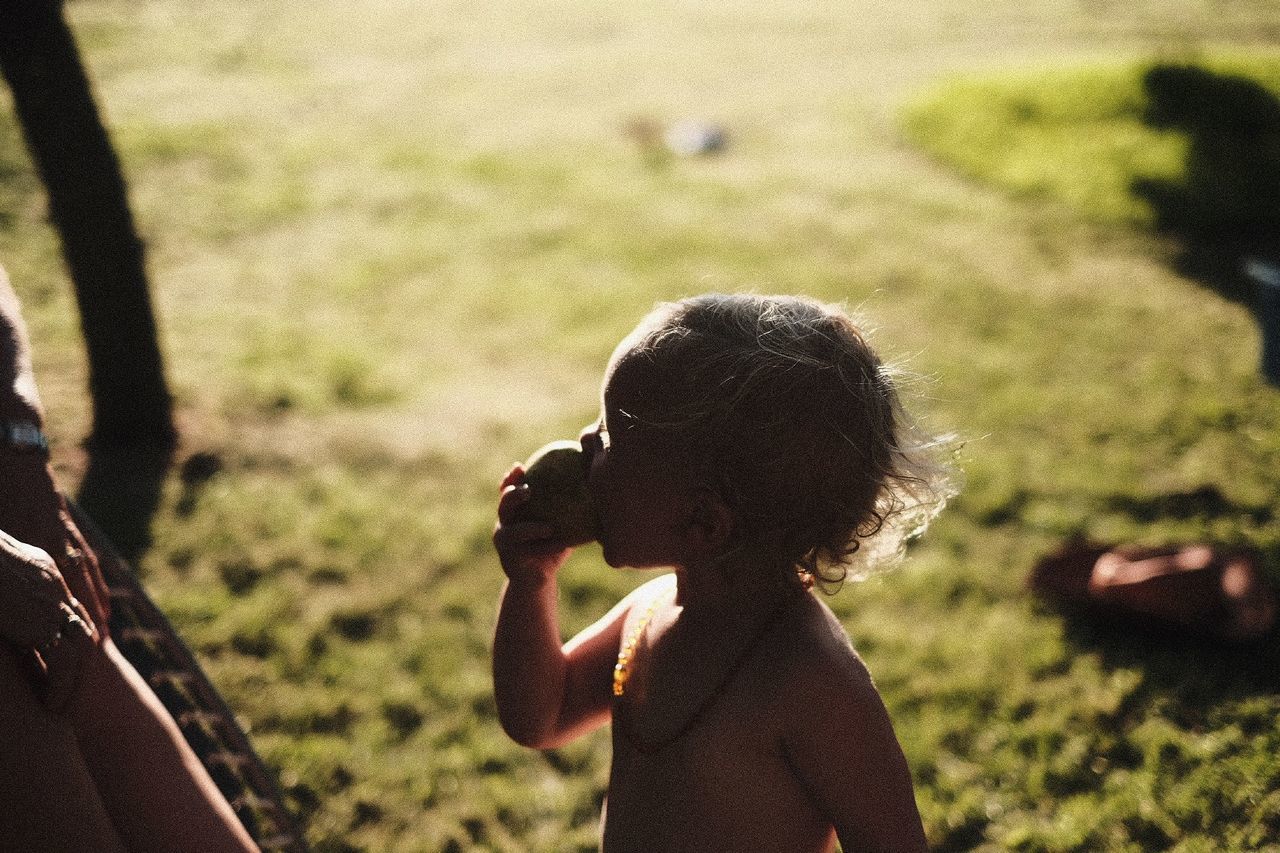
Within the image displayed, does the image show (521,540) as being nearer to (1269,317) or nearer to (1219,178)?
(1269,317)

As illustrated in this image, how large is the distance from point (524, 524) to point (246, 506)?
2.99 metres

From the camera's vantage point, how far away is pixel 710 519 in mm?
1709

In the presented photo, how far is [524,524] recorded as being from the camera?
72.8 inches

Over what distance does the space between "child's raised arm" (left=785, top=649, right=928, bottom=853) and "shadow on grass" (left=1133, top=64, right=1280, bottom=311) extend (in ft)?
19.8

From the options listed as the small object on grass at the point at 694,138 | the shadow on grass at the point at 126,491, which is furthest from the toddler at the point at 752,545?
the small object on grass at the point at 694,138

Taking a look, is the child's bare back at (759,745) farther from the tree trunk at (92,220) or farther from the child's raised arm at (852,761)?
the tree trunk at (92,220)

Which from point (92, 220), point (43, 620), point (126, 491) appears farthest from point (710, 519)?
point (92, 220)

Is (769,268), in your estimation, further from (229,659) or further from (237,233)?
(229,659)

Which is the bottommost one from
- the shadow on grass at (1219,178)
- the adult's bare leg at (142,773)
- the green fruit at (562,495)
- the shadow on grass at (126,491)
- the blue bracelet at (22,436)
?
the shadow on grass at (1219,178)

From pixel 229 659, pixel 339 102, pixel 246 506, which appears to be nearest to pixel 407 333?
pixel 246 506

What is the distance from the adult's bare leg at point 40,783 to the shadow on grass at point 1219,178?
22.4ft

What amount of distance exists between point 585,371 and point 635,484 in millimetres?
4135

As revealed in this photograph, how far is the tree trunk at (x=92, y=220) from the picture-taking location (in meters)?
4.19

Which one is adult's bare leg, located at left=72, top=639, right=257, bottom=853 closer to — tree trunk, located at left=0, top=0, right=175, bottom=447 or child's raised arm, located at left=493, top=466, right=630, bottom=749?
child's raised arm, located at left=493, top=466, right=630, bottom=749
